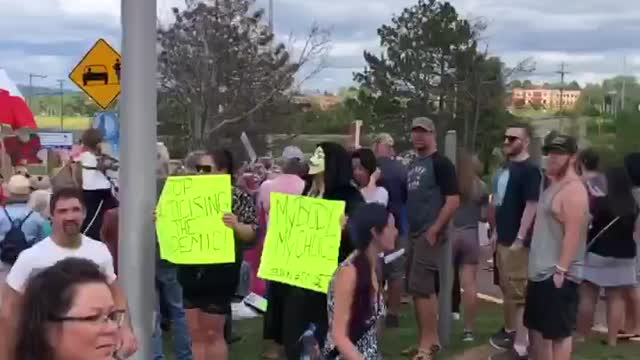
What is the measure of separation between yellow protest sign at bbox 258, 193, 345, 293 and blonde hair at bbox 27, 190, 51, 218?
2.65 metres

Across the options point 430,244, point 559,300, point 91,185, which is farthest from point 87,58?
point 559,300

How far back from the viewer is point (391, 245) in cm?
511

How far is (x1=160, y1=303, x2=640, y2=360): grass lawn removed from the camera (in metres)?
8.90

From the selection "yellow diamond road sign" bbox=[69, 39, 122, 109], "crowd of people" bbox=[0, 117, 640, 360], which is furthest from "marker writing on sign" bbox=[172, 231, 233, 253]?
"yellow diamond road sign" bbox=[69, 39, 122, 109]

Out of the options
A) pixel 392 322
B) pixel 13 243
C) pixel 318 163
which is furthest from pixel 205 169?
pixel 392 322

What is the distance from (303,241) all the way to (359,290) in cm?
119

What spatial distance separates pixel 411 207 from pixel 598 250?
6.61ft

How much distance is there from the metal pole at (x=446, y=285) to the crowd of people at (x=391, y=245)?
139 mm

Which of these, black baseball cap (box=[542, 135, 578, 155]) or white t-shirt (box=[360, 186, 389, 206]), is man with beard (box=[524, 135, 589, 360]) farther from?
white t-shirt (box=[360, 186, 389, 206])

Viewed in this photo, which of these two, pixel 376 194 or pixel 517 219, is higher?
pixel 376 194

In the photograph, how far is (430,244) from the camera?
27.7 feet

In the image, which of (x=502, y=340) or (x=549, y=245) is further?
(x=502, y=340)

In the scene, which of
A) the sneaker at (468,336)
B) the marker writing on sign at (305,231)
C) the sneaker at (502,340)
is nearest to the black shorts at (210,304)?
the marker writing on sign at (305,231)

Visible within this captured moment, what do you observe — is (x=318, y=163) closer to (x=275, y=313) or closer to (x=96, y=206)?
(x=275, y=313)
